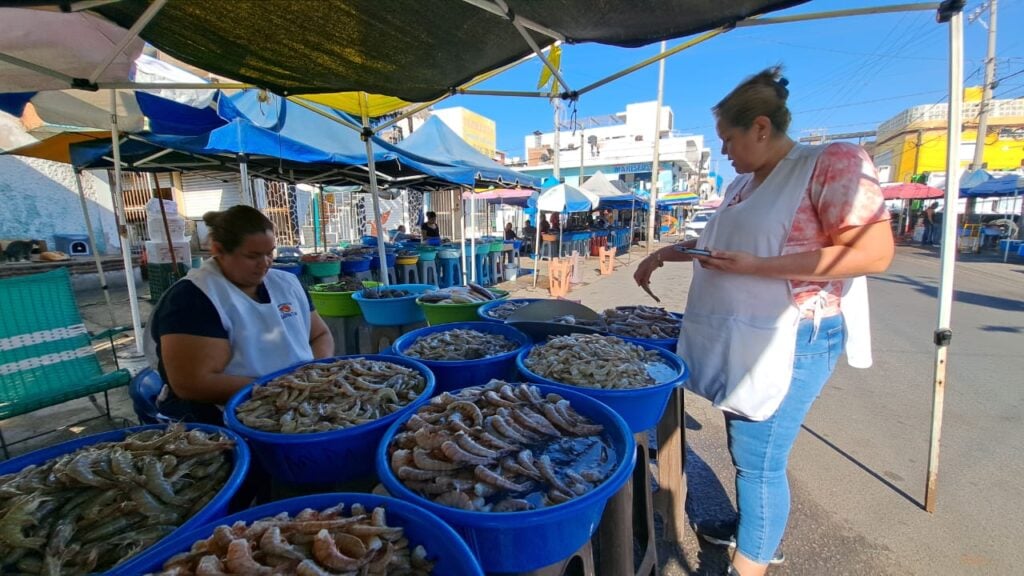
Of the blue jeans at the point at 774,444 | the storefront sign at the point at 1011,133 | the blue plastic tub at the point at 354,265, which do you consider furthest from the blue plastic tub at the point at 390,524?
the storefront sign at the point at 1011,133

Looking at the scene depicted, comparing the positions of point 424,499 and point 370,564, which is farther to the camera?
point 424,499

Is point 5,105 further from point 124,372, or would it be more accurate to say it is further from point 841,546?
point 841,546

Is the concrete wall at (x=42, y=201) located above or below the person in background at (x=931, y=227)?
above

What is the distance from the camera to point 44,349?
362cm

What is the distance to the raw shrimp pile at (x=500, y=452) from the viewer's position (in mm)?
1232

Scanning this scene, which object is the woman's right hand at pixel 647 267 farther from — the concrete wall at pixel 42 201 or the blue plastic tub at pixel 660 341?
the concrete wall at pixel 42 201

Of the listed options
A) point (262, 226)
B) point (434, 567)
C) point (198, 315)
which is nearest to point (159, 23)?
point (262, 226)

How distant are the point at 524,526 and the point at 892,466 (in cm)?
390

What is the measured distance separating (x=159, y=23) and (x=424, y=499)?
2662 mm

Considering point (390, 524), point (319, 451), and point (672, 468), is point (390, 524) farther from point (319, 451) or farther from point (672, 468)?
point (672, 468)

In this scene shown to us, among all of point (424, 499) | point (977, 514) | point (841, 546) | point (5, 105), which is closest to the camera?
point (424, 499)

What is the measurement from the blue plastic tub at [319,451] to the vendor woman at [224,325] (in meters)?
0.52

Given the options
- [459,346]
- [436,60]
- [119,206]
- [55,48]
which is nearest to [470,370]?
[459,346]

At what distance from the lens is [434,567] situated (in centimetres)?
102
